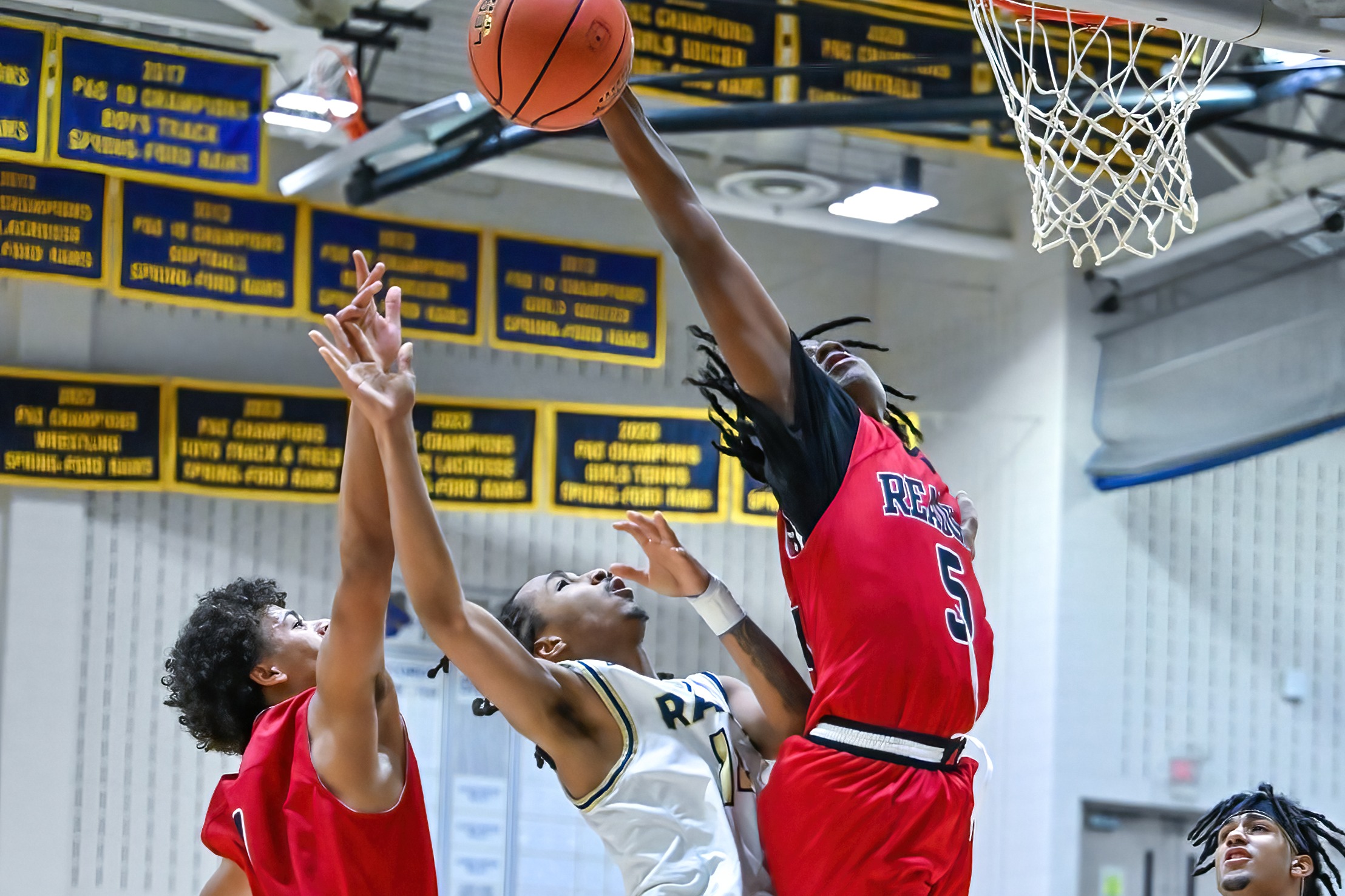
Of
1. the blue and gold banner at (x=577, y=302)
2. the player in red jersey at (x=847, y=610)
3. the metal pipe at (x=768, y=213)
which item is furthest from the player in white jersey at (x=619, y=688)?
the metal pipe at (x=768, y=213)

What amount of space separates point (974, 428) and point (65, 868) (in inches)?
230

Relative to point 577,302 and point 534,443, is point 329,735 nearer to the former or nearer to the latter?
point 534,443

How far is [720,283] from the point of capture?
9.43 ft

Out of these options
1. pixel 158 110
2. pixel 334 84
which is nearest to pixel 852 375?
pixel 158 110

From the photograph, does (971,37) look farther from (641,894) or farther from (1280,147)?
(641,894)

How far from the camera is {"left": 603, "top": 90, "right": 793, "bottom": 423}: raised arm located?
287 cm

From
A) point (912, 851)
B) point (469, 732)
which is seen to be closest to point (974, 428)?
point (469, 732)

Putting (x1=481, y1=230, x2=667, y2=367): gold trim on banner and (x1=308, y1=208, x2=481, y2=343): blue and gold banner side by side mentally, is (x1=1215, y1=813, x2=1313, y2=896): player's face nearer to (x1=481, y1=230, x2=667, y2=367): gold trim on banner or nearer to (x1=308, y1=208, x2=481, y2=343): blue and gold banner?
(x1=481, y1=230, x2=667, y2=367): gold trim on banner

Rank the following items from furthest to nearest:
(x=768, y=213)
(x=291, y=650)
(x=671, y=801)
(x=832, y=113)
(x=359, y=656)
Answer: (x=768, y=213), (x=832, y=113), (x=291, y=650), (x=671, y=801), (x=359, y=656)

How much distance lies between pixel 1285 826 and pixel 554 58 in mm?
3639

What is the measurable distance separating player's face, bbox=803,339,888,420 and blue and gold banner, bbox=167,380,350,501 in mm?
5522

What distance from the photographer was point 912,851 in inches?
114

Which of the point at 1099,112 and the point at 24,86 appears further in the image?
the point at 1099,112

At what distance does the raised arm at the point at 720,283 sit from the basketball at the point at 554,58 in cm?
12
